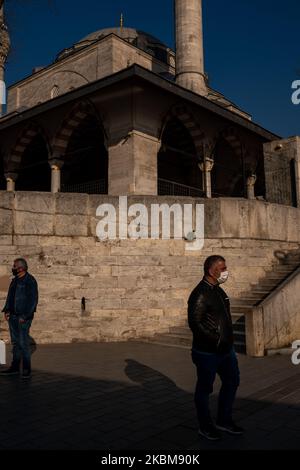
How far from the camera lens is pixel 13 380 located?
4.89 meters

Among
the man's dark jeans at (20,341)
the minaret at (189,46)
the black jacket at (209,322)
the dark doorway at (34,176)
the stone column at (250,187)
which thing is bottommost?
the man's dark jeans at (20,341)

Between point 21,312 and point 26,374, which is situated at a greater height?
point 21,312

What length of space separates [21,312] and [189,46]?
21399 millimetres

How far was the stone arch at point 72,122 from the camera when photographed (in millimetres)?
16547

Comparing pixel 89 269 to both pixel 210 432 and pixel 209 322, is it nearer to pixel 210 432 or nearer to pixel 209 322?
pixel 209 322

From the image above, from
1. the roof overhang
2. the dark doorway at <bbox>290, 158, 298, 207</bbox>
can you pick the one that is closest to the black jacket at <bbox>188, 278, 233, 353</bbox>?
the dark doorway at <bbox>290, 158, 298, 207</bbox>

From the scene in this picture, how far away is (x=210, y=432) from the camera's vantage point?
3020 mm

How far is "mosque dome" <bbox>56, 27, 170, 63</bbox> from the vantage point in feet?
110

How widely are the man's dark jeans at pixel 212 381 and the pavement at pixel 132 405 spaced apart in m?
0.16

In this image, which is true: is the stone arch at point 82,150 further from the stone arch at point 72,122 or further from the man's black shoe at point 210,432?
the man's black shoe at point 210,432

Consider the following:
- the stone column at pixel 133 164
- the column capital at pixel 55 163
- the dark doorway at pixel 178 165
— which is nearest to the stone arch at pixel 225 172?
the dark doorway at pixel 178 165

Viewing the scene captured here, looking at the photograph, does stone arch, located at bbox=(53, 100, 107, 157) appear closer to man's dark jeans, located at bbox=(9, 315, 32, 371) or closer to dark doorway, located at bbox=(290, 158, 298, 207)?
dark doorway, located at bbox=(290, 158, 298, 207)

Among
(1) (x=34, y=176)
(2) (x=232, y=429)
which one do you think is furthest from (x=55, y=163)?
A: (2) (x=232, y=429)
